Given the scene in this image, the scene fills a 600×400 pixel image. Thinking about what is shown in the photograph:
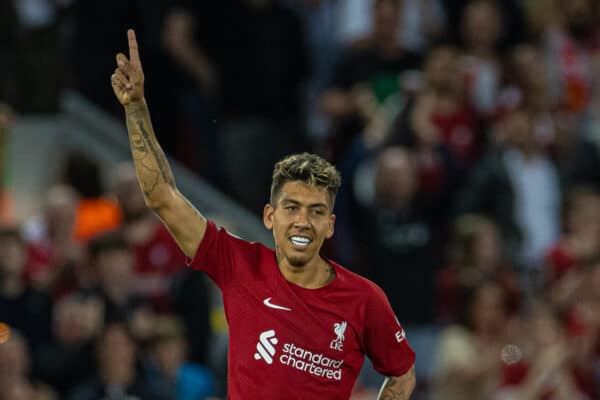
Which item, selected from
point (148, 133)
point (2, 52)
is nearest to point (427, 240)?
point (2, 52)

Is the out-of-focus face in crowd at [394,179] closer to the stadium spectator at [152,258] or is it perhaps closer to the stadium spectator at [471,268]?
the stadium spectator at [471,268]

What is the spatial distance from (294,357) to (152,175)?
0.88 metres

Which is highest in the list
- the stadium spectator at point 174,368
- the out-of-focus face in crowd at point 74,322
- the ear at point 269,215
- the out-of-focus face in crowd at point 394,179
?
the ear at point 269,215

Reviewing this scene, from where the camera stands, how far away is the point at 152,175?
5.16 metres

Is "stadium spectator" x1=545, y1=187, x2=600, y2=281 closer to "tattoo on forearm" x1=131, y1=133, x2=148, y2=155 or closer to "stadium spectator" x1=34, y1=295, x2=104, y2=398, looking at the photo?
"stadium spectator" x1=34, y1=295, x2=104, y2=398

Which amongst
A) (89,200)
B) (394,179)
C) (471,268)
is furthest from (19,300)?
(471,268)

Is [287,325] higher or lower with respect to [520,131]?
lower

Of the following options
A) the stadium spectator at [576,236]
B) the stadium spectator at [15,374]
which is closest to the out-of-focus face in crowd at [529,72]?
the stadium spectator at [576,236]

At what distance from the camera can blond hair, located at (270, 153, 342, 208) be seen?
5.17 meters

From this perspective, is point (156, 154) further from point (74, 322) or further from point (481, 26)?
point (481, 26)

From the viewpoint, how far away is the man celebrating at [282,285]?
5113 mm

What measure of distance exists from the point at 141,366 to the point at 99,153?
2315 mm

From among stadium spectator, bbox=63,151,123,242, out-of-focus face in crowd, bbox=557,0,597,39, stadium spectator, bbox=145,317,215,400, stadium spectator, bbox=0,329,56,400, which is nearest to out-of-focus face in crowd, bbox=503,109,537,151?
out-of-focus face in crowd, bbox=557,0,597,39

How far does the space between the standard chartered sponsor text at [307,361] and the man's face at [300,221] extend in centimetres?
33
